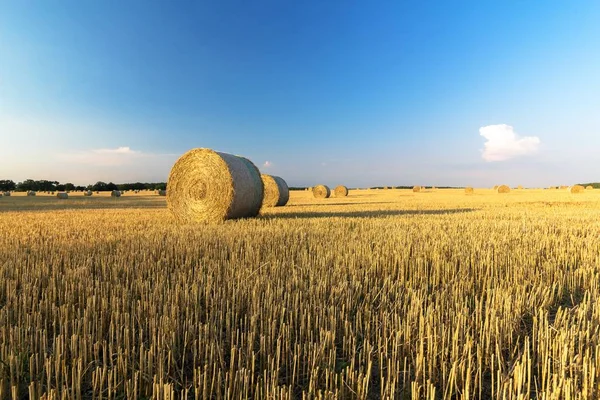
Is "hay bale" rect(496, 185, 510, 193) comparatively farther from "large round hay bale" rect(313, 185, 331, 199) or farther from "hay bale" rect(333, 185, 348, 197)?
"large round hay bale" rect(313, 185, 331, 199)

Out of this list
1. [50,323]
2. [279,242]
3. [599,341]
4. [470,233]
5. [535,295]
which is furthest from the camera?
[470,233]

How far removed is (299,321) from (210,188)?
7999 mm

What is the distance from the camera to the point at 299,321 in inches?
116

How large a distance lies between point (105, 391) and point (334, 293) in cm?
204

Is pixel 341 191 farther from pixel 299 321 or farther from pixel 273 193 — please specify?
pixel 299 321

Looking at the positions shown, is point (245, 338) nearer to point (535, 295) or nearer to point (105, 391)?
point (105, 391)

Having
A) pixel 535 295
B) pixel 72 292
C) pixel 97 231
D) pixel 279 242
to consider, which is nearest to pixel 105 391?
pixel 72 292

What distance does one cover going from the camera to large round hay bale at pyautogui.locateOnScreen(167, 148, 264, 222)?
10.3 metres

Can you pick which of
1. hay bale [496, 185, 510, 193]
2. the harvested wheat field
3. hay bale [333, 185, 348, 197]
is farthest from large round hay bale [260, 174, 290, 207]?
hay bale [496, 185, 510, 193]

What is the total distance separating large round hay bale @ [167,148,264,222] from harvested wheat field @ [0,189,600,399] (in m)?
4.10

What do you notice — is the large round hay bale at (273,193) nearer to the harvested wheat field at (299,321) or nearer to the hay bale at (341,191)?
the harvested wheat field at (299,321)

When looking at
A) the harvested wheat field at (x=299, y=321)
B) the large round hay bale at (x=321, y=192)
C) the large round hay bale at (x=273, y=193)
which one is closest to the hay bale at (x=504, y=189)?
the large round hay bale at (x=321, y=192)

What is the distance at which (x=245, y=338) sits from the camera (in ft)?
8.59

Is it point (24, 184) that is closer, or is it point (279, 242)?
point (279, 242)
